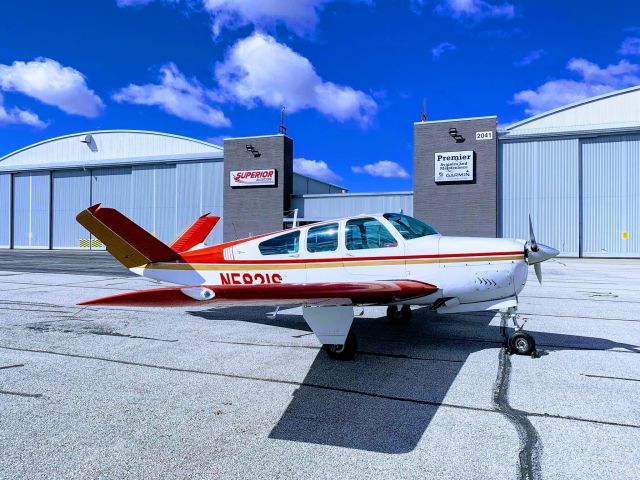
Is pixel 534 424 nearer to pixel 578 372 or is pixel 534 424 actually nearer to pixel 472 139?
pixel 578 372

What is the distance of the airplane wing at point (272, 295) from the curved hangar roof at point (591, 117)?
28.4 meters

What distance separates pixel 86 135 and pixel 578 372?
48.2 m

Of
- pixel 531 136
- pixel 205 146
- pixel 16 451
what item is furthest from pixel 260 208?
pixel 16 451

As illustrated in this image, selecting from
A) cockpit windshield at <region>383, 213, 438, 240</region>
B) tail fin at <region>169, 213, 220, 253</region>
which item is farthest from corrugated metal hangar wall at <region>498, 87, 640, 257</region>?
cockpit windshield at <region>383, 213, 438, 240</region>

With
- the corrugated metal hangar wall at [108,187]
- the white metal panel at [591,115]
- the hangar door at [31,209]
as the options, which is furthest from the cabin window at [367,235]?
the hangar door at [31,209]

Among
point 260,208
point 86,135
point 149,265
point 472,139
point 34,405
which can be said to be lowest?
point 34,405

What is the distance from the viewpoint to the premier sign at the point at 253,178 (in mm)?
35200

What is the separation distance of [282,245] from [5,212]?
52438mm

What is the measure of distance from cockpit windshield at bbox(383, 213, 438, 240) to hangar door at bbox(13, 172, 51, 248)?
4774 centimetres

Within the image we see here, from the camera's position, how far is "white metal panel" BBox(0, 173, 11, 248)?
46.8 meters

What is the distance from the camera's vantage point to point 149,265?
8.12 metres

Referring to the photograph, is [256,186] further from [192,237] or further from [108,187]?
[192,237]

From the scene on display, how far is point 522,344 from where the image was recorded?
19.9 feet

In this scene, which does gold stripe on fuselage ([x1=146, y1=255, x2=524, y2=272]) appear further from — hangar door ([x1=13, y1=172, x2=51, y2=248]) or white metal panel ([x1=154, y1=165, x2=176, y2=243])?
hangar door ([x1=13, y1=172, x2=51, y2=248])
